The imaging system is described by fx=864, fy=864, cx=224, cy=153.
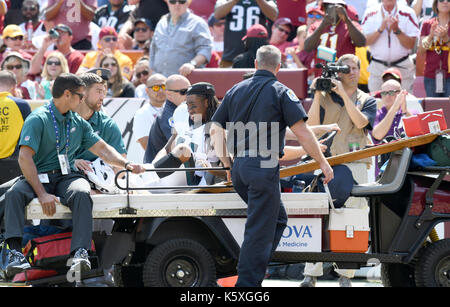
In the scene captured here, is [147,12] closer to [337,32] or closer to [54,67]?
[54,67]

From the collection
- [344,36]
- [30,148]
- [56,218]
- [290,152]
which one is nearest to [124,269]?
[56,218]

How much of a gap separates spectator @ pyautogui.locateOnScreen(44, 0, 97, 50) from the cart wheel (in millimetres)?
8733

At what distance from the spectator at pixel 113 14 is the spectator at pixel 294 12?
3071 millimetres

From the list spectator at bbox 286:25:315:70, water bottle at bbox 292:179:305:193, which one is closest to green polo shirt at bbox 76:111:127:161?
water bottle at bbox 292:179:305:193

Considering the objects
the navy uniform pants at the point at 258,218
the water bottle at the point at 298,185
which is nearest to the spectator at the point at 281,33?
the water bottle at the point at 298,185

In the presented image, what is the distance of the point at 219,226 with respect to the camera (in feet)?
23.0

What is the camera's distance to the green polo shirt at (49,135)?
23.2 ft

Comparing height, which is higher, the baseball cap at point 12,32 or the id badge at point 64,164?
the baseball cap at point 12,32

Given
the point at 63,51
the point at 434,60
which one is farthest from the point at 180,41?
the point at 434,60

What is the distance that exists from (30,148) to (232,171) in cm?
166

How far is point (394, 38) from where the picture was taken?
38.1ft

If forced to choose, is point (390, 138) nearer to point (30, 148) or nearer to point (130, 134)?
point (30, 148)

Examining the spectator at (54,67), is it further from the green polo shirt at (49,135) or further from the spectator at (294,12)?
the green polo shirt at (49,135)

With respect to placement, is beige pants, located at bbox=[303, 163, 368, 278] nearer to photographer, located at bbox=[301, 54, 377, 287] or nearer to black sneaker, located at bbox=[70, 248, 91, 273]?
photographer, located at bbox=[301, 54, 377, 287]
